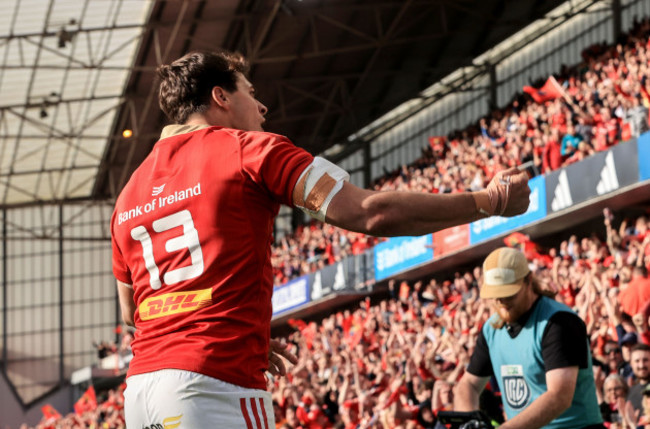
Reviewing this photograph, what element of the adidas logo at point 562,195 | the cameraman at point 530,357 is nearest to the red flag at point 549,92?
the adidas logo at point 562,195

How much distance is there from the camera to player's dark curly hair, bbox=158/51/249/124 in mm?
3057

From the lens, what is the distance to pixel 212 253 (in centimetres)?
283

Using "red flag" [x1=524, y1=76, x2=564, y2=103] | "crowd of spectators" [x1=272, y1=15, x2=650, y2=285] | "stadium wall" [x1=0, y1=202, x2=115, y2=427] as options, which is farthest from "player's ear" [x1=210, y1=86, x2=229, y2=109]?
"stadium wall" [x1=0, y1=202, x2=115, y2=427]

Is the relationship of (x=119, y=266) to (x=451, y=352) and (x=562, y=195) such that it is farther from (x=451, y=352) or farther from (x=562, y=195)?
(x=562, y=195)

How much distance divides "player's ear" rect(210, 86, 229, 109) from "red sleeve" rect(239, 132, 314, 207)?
0.90 ft

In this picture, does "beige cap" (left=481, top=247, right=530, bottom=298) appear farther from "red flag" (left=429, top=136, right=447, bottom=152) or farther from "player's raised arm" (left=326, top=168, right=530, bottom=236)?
"red flag" (left=429, top=136, right=447, bottom=152)

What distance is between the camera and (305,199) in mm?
2762

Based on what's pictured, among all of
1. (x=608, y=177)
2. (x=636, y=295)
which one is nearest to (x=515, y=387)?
(x=636, y=295)

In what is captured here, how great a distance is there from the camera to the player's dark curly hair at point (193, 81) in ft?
10.0

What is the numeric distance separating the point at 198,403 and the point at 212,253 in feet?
1.31

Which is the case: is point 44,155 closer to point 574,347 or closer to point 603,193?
point 603,193

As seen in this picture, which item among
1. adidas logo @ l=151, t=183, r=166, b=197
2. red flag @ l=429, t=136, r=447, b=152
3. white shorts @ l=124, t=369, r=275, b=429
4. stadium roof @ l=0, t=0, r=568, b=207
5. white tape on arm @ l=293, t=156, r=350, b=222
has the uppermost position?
stadium roof @ l=0, t=0, r=568, b=207

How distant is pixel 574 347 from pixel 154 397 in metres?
2.11

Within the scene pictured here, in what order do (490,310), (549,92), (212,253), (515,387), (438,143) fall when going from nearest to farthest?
1. (212,253)
2. (515,387)
3. (490,310)
4. (549,92)
5. (438,143)
